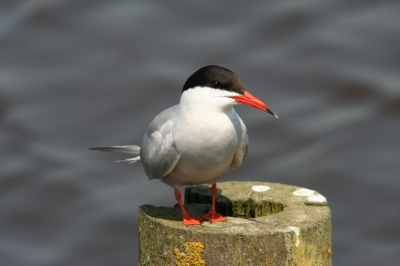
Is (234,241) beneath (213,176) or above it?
beneath

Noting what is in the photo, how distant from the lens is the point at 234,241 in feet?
12.4

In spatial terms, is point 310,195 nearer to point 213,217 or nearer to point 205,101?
point 213,217

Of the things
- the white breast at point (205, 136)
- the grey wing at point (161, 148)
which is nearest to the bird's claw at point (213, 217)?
the white breast at point (205, 136)

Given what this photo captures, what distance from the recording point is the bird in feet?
14.1

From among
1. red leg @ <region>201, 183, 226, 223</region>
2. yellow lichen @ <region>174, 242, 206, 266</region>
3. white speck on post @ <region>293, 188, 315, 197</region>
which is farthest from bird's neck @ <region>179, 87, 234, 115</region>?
yellow lichen @ <region>174, 242, 206, 266</region>

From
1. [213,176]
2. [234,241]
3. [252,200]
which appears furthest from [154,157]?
[234,241]

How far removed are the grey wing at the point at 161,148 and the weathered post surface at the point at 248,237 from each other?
294 mm

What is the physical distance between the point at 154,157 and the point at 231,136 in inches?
21.1

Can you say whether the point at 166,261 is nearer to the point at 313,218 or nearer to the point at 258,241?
the point at 258,241

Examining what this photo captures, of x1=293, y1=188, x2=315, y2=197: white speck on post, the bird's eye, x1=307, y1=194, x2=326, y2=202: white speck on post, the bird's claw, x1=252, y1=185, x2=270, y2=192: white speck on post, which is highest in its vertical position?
the bird's eye

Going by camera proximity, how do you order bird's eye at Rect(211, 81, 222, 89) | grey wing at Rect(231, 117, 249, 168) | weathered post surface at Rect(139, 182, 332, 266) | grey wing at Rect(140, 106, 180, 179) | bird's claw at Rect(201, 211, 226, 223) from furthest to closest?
grey wing at Rect(231, 117, 249, 168), grey wing at Rect(140, 106, 180, 179), bird's eye at Rect(211, 81, 222, 89), bird's claw at Rect(201, 211, 226, 223), weathered post surface at Rect(139, 182, 332, 266)

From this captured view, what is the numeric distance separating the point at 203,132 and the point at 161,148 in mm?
322

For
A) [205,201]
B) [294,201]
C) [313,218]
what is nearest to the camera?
[313,218]

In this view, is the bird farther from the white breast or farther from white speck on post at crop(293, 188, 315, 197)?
white speck on post at crop(293, 188, 315, 197)
